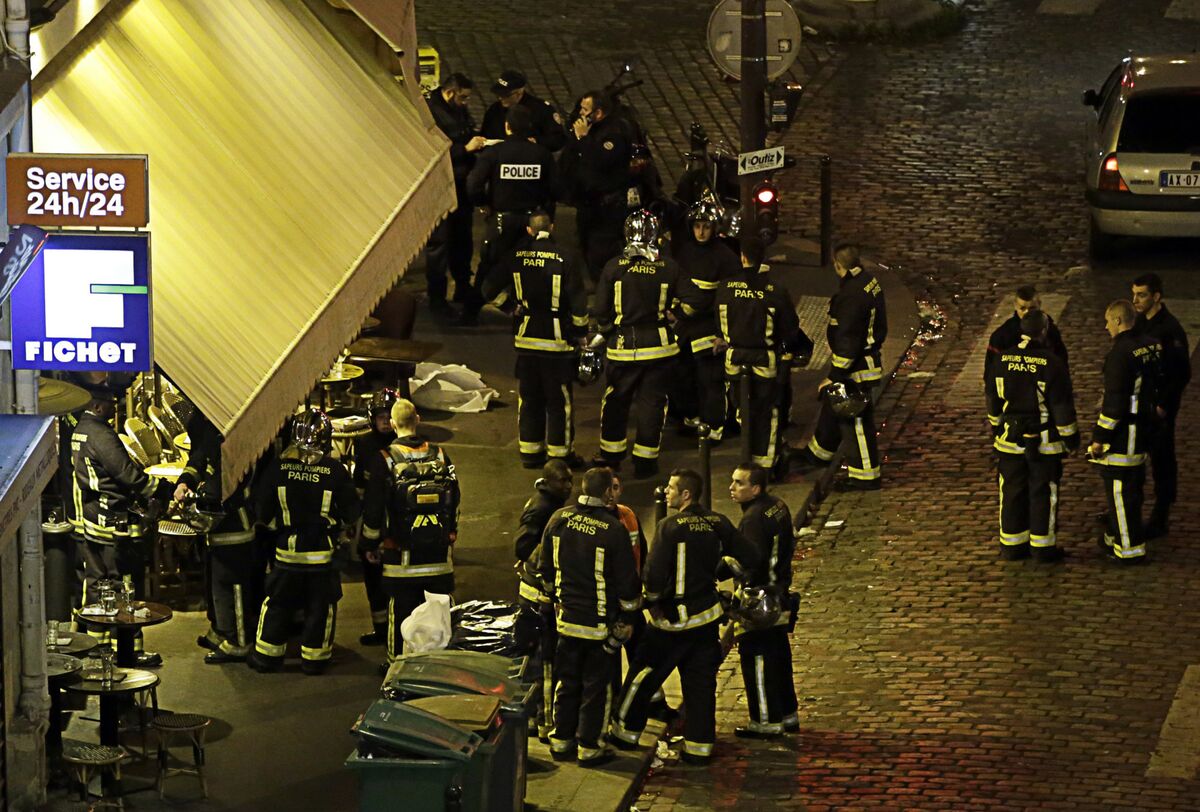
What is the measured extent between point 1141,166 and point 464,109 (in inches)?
248

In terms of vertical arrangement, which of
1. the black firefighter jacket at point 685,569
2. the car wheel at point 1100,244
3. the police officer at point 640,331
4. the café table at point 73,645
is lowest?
the café table at point 73,645

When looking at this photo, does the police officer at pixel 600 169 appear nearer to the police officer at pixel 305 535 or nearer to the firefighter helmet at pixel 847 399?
the firefighter helmet at pixel 847 399

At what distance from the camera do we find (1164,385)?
16.9 m

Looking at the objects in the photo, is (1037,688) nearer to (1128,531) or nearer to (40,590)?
(1128,531)

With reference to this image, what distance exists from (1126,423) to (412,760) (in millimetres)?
6594

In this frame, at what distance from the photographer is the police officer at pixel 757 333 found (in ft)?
58.0

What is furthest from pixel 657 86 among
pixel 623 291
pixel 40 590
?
pixel 40 590

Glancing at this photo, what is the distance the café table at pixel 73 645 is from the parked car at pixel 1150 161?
11899 millimetres

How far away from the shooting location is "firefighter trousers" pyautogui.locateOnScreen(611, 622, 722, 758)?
14.0 metres

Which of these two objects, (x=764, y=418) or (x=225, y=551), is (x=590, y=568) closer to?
(x=225, y=551)

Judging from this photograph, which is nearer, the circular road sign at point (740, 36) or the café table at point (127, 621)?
the café table at point (127, 621)

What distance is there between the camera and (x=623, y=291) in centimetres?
1789

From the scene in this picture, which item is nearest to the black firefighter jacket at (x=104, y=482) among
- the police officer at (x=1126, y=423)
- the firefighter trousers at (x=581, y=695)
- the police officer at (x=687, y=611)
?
the firefighter trousers at (x=581, y=695)

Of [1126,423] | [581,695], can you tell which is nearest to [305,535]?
[581,695]
